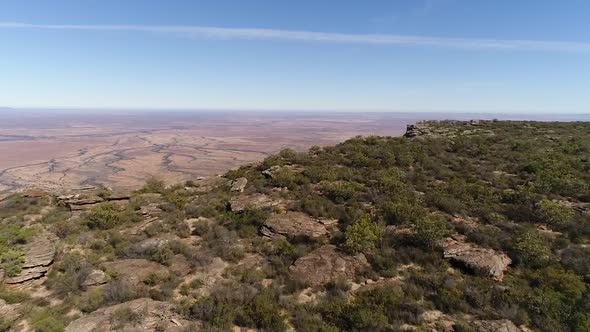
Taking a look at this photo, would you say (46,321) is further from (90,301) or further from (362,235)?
(362,235)

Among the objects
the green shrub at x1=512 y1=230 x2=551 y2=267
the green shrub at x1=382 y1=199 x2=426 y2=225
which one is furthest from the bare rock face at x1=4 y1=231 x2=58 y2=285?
the green shrub at x1=512 y1=230 x2=551 y2=267

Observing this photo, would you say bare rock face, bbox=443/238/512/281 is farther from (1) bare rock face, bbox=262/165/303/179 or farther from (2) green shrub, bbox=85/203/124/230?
(2) green shrub, bbox=85/203/124/230

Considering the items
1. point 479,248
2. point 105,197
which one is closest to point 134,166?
point 105,197

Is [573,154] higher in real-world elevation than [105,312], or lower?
higher

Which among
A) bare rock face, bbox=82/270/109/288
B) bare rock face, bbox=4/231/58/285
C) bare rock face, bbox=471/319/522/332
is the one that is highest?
bare rock face, bbox=4/231/58/285

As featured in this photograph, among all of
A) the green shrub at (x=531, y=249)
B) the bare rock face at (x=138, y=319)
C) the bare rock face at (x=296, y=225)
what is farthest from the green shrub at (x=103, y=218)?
the green shrub at (x=531, y=249)

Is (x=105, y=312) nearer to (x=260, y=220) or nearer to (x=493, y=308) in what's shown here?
(x=260, y=220)
